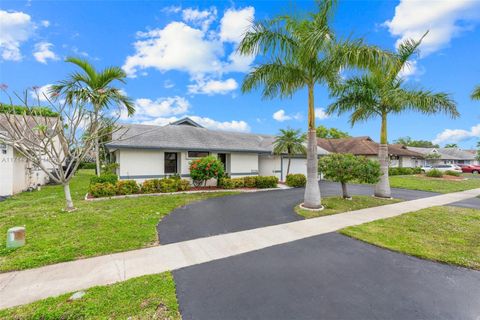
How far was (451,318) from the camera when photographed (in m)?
2.65

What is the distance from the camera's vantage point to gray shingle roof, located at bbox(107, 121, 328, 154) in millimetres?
11973

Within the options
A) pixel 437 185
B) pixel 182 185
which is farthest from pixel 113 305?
pixel 437 185

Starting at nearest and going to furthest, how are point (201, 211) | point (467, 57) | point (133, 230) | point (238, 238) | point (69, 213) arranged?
point (238, 238) → point (133, 230) → point (69, 213) → point (201, 211) → point (467, 57)

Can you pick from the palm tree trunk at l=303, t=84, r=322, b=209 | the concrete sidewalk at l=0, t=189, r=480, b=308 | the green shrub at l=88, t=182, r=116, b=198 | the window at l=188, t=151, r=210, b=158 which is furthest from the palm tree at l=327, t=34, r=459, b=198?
the green shrub at l=88, t=182, r=116, b=198

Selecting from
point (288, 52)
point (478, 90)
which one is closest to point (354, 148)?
point (478, 90)

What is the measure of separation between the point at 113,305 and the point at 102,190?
8910mm

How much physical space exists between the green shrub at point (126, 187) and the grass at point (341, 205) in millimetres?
8198

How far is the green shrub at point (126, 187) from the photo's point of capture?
1059 cm

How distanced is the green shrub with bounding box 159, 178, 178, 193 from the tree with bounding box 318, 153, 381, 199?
7791 mm

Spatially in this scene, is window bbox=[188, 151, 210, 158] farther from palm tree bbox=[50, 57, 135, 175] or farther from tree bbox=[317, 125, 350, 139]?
tree bbox=[317, 125, 350, 139]

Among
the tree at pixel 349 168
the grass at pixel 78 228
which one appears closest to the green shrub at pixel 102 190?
the grass at pixel 78 228

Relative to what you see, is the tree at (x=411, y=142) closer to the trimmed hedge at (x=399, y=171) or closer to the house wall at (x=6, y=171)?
the trimmed hedge at (x=399, y=171)

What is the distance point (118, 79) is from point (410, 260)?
466 inches

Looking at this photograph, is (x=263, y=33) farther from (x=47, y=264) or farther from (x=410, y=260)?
(x=47, y=264)
